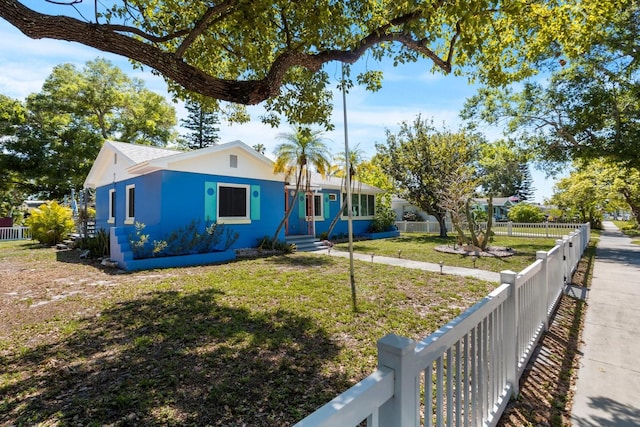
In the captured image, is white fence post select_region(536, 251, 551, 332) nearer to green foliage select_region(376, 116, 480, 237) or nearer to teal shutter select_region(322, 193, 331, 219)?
teal shutter select_region(322, 193, 331, 219)

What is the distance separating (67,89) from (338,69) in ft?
80.1

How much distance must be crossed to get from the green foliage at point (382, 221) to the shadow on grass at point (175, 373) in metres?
15.0

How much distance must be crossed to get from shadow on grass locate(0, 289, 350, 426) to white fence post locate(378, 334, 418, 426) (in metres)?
1.43

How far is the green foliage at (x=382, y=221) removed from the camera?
19.2 metres

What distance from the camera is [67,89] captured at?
21578mm

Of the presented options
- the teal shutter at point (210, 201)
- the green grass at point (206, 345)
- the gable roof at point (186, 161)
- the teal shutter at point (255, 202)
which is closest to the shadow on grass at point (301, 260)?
the teal shutter at point (255, 202)

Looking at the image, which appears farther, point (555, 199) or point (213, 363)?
point (555, 199)

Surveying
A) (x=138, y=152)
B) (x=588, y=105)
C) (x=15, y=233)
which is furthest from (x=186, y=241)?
(x=588, y=105)

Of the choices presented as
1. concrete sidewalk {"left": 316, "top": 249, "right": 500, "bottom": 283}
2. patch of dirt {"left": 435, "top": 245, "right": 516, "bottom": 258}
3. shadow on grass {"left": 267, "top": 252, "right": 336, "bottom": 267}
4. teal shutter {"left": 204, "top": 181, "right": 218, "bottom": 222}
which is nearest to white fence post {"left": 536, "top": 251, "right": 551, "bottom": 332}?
concrete sidewalk {"left": 316, "top": 249, "right": 500, "bottom": 283}

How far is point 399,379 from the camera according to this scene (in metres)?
Answer: 1.26

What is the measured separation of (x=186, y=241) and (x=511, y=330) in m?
9.46

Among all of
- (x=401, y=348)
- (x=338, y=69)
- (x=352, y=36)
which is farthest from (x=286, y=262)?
(x=401, y=348)

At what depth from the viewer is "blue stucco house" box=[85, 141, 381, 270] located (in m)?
9.82

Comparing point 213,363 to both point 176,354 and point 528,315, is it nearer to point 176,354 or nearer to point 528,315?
point 176,354
